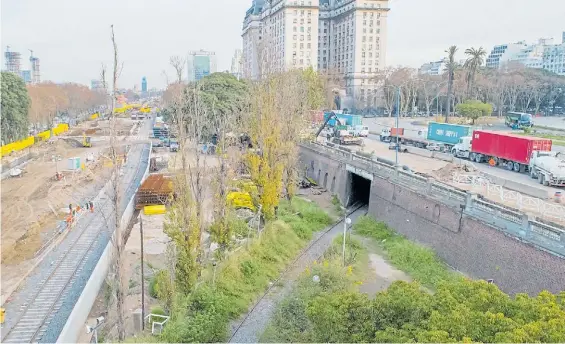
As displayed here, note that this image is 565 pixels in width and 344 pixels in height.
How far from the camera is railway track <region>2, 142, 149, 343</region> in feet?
65.1

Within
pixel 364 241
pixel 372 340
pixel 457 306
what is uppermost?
pixel 457 306

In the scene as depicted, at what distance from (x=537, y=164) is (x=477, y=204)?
44.1 ft

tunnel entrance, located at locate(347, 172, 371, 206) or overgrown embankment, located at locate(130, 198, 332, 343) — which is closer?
overgrown embankment, located at locate(130, 198, 332, 343)

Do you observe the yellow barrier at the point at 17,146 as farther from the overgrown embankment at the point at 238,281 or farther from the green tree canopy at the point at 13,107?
the overgrown embankment at the point at 238,281

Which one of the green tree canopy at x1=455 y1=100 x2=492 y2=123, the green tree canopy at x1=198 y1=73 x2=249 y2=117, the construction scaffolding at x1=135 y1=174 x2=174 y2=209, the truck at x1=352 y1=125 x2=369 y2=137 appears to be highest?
the green tree canopy at x1=198 y1=73 x2=249 y2=117

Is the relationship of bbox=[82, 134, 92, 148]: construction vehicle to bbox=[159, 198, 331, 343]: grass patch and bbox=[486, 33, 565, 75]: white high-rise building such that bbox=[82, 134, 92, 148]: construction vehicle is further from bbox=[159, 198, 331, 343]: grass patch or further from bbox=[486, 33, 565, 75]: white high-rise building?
Answer: bbox=[486, 33, 565, 75]: white high-rise building

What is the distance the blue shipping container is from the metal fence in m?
15.9

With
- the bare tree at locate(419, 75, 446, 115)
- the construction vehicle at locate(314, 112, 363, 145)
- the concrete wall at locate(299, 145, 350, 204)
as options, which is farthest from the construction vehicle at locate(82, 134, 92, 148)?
the bare tree at locate(419, 75, 446, 115)

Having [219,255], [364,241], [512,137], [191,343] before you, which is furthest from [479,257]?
[512,137]

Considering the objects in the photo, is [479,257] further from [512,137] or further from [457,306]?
[512,137]

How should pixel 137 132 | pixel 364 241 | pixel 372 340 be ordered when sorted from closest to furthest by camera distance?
pixel 372 340 → pixel 364 241 → pixel 137 132

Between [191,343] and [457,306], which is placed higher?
[457,306]

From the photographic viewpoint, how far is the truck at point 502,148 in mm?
34594

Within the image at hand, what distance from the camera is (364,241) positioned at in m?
29.6
